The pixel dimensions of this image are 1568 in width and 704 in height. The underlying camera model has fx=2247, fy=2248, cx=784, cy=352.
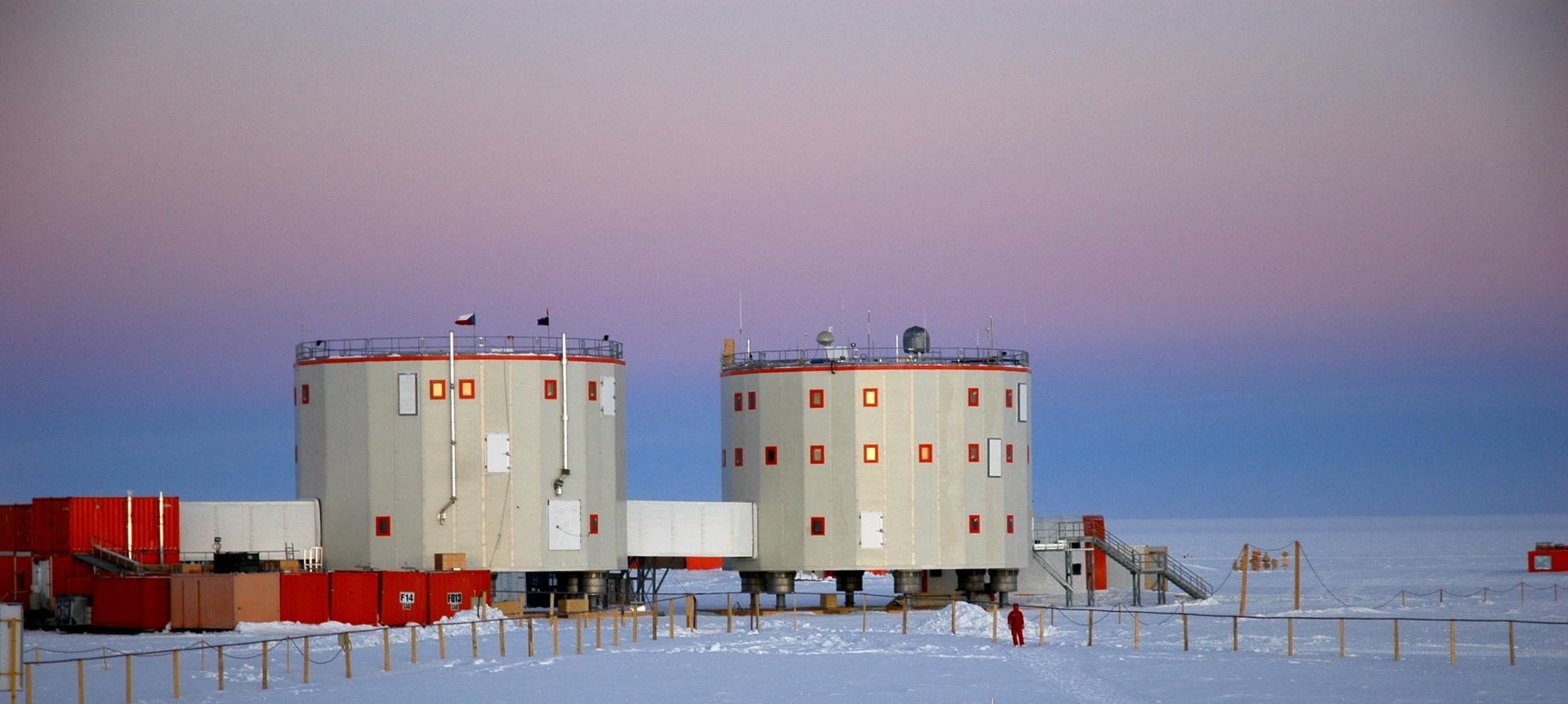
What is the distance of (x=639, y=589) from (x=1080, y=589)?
18.6 meters

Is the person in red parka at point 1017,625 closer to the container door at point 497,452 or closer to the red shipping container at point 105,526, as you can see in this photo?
the container door at point 497,452

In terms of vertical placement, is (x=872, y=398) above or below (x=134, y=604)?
→ above

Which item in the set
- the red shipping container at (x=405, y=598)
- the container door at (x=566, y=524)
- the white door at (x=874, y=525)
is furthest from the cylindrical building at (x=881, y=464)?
the red shipping container at (x=405, y=598)

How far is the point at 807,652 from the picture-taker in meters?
56.8

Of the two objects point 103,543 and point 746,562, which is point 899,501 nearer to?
point 746,562

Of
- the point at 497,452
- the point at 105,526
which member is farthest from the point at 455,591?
the point at 105,526

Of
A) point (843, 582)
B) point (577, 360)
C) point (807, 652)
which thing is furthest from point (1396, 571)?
point (807, 652)

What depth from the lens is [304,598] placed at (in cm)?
6375

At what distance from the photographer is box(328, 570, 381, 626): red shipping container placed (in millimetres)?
64188

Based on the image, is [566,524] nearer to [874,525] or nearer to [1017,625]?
[874,525]

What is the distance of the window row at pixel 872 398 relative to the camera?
7656 centimetres

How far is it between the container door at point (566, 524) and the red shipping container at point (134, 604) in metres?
12.4

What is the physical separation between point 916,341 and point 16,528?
99.3 ft

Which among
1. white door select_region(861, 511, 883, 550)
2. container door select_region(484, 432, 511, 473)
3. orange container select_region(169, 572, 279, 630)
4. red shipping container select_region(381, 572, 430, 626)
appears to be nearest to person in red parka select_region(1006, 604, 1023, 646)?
red shipping container select_region(381, 572, 430, 626)
